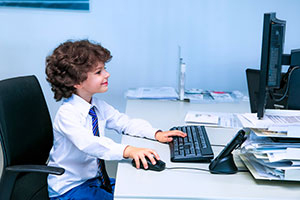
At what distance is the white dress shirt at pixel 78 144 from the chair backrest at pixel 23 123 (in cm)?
11

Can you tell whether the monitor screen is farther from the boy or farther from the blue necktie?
the blue necktie

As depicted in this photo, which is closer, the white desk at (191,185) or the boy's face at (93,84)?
the white desk at (191,185)

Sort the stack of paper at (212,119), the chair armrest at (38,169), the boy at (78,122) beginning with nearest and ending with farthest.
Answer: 1. the chair armrest at (38,169)
2. the boy at (78,122)
3. the stack of paper at (212,119)

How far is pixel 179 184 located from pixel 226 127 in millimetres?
691

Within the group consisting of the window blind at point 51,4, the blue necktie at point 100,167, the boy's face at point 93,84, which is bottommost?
the blue necktie at point 100,167

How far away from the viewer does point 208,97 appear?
7.52 feet

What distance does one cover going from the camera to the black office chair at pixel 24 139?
4.18ft

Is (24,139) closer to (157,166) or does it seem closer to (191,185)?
(157,166)

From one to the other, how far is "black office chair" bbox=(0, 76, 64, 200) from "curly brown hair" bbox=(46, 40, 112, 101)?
0.48 feet

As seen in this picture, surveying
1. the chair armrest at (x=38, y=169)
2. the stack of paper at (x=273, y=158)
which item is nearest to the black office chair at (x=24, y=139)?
the chair armrest at (x=38, y=169)

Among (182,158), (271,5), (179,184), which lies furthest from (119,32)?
(179,184)

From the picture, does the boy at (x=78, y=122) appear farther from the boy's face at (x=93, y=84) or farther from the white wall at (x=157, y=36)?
the white wall at (x=157, y=36)

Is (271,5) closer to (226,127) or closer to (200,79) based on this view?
(200,79)

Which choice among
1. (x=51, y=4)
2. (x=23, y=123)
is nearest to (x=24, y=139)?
(x=23, y=123)
